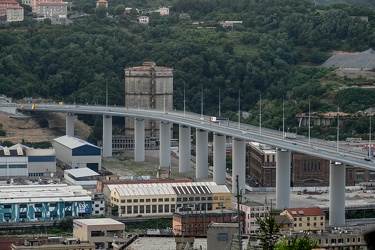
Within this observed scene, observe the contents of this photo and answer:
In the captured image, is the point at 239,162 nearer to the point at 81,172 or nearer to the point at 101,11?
the point at 81,172

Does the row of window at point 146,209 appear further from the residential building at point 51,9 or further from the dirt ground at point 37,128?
the residential building at point 51,9

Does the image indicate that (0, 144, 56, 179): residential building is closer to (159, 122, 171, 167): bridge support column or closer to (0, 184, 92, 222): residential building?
(159, 122, 171, 167): bridge support column

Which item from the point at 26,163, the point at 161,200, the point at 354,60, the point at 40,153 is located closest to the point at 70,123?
the point at 40,153

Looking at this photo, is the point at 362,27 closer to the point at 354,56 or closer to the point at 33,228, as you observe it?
the point at 354,56

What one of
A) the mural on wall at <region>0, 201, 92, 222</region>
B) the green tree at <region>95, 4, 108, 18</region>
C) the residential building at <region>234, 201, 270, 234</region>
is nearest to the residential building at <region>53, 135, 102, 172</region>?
the mural on wall at <region>0, 201, 92, 222</region>

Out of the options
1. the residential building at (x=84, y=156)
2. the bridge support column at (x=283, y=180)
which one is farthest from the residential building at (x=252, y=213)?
the residential building at (x=84, y=156)

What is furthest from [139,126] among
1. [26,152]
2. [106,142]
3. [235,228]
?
[235,228]
